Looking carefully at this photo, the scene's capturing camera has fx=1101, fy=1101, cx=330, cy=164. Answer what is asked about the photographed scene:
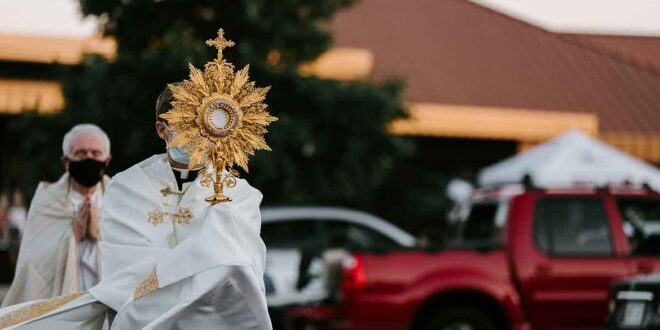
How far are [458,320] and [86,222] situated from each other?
15.8 feet

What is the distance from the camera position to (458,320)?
1001 cm

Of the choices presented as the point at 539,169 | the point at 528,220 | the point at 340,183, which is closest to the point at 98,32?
the point at 340,183

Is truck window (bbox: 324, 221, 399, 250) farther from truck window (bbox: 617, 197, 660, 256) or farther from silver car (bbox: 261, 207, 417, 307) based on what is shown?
truck window (bbox: 617, 197, 660, 256)

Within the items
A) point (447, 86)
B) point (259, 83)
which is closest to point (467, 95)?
point (447, 86)

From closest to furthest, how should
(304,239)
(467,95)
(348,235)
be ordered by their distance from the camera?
(304,239)
(348,235)
(467,95)

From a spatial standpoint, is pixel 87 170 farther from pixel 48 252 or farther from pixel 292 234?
pixel 292 234

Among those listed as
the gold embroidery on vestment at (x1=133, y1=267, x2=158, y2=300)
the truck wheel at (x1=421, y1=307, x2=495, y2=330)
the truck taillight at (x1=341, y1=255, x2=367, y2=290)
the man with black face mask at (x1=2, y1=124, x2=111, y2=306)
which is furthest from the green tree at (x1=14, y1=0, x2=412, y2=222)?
the gold embroidery on vestment at (x1=133, y1=267, x2=158, y2=300)

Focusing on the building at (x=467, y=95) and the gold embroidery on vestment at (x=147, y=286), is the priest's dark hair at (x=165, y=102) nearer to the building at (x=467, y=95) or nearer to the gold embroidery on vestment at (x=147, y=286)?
the gold embroidery on vestment at (x=147, y=286)

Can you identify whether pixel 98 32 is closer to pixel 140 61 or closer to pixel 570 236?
pixel 140 61

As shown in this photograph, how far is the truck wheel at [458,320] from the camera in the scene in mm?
9945

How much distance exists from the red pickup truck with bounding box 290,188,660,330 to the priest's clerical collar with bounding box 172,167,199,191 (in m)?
5.49

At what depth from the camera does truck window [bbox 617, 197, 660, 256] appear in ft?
33.6

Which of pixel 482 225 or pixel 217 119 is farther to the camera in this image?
pixel 482 225

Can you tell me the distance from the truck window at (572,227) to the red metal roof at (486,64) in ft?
7.32
